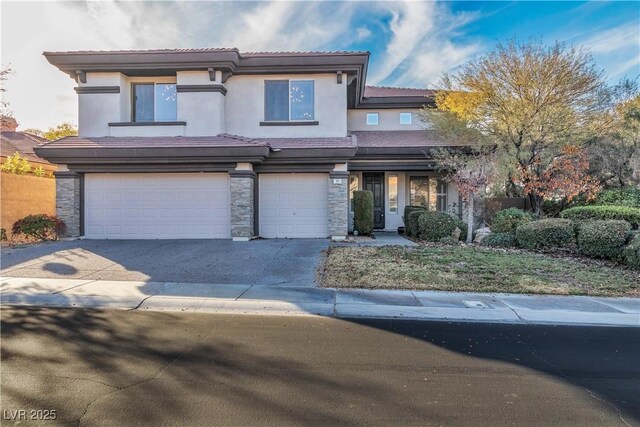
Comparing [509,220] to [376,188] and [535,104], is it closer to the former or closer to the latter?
[535,104]

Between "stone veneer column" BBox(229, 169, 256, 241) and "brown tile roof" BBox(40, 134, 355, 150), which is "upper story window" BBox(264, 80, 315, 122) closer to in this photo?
"brown tile roof" BBox(40, 134, 355, 150)

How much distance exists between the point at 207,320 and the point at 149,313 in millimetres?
1109

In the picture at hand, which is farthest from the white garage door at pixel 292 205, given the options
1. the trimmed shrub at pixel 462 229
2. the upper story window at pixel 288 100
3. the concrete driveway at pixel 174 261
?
the trimmed shrub at pixel 462 229

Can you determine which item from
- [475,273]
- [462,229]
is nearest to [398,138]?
[462,229]

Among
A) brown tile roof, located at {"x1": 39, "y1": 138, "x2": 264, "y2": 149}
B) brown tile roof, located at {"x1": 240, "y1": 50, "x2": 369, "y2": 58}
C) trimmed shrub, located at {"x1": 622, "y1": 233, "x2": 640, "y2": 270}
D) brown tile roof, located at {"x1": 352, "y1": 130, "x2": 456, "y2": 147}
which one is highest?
brown tile roof, located at {"x1": 240, "y1": 50, "x2": 369, "y2": 58}

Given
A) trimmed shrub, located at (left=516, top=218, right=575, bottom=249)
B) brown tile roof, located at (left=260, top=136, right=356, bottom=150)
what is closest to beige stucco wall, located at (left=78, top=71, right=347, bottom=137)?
brown tile roof, located at (left=260, top=136, right=356, bottom=150)

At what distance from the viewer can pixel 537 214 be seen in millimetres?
14781

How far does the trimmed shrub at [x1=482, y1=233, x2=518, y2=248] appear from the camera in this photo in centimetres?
1241

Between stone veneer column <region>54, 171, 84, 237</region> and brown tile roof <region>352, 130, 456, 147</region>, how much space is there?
37.5 ft

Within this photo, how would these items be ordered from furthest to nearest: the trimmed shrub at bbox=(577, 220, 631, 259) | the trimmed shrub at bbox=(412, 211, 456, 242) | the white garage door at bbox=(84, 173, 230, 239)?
1. the trimmed shrub at bbox=(412, 211, 456, 242)
2. the white garage door at bbox=(84, 173, 230, 239)
3. the trimmed shrub at bbox=(577, 220, 631, 259)

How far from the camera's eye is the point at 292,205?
543 inches

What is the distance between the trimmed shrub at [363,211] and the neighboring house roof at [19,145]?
59.1 ft

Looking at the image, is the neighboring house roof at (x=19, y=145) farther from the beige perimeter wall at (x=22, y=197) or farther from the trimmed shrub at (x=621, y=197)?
the trimmed shrub at (x=621, y=197)

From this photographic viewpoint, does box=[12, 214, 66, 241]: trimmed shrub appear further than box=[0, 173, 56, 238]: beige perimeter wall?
No
